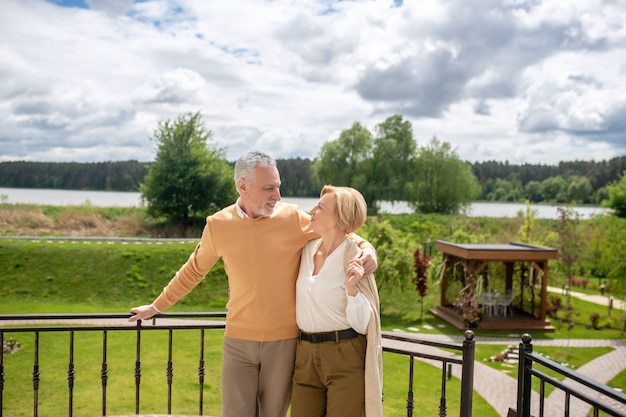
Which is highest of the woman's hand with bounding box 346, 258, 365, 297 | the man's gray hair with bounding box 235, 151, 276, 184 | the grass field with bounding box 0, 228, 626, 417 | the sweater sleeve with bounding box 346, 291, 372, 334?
the man's gray hair with bounding box 235, 151, 276, 184

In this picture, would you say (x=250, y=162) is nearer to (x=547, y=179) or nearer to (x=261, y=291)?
(x=261, y=291)

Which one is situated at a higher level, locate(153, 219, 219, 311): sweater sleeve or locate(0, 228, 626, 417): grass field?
locate(153, 219, 219, 311): sweater sleeve

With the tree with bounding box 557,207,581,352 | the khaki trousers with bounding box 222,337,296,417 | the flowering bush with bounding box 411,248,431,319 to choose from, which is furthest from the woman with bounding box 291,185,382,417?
the tree with bounding box 557,207,581,352

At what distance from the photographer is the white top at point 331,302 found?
2.78 m

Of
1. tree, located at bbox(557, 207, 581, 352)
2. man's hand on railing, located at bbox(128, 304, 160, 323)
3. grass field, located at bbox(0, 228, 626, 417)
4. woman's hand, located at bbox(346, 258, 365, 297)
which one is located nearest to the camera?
woman's hand, located at bbox(346, 258, 365, 297)

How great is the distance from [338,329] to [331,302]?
14cm

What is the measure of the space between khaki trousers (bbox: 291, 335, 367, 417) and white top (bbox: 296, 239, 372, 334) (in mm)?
92

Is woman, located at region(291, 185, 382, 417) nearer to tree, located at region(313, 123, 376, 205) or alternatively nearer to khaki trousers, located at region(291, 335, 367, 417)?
khaki trousers, located at region(291, 335, 367, 417)

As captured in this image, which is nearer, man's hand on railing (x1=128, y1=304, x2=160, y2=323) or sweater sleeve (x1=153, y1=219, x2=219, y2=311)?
sweater sleeve (x1=153, y1=219, x2=219, y2=311)

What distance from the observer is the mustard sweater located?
305 cm

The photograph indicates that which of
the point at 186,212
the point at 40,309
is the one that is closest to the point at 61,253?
the point at 40,309

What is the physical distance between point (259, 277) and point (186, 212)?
84.5ft

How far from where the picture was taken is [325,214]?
2.87 metres

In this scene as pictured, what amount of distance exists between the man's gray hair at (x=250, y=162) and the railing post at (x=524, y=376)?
178cm
